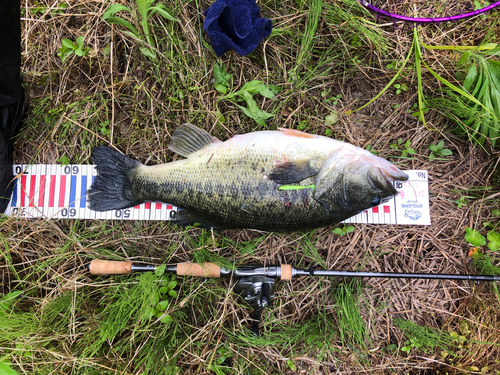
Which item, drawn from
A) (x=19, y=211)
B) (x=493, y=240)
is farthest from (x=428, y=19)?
(x=19, y=211)

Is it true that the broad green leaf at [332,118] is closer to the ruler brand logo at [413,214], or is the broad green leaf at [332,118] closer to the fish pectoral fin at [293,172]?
the fish pectoral fin at [293,172]

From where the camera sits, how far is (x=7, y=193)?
2.92m

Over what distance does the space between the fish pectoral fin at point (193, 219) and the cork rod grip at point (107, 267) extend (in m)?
0.72

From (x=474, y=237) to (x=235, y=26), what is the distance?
331 centimetres

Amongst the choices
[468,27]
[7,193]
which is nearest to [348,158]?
[468,27]

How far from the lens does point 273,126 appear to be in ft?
9.68

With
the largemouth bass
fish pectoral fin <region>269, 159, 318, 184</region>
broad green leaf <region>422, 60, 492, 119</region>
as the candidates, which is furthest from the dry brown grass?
fish pectoral fin <region>269, 159, 318, 184</region>

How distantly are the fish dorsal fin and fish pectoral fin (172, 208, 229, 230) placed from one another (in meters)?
0.57

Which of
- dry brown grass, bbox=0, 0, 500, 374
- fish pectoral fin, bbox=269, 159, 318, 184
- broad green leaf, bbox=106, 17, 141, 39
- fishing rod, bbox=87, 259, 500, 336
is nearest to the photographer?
fish pectoral fin, bbox=269, 159, 318, 184

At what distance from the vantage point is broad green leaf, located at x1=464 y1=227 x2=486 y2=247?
2.89 m

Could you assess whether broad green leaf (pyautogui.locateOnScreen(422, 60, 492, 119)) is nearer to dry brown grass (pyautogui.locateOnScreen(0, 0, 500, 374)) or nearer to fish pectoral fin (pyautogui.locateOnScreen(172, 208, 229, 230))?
dry brown grass (pyautogui.locateOnScreen(0, 0, 500, 374))

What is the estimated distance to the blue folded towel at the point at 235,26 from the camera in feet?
8.84

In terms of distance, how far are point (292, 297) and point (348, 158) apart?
163 cm

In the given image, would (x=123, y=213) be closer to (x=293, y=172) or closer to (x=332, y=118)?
(x=293, y=172)
